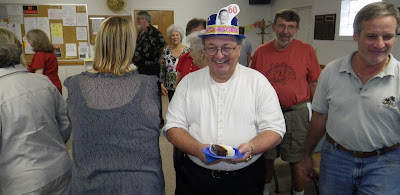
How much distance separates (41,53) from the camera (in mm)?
3270

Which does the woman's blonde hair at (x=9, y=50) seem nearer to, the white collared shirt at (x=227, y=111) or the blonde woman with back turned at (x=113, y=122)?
the blonde woman with back turned at (x=113, y=122)

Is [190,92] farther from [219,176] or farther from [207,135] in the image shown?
[219,176]

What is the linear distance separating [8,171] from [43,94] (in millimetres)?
406

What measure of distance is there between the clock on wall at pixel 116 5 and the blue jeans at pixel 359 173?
580cm

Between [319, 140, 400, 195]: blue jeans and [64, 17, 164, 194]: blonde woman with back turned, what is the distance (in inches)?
34.8

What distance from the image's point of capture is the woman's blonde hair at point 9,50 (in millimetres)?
1447

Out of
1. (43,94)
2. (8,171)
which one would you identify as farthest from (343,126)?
(8,171)

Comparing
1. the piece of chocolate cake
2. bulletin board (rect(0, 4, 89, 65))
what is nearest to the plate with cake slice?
the piece of chocolate cake

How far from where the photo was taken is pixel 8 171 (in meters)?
1.45

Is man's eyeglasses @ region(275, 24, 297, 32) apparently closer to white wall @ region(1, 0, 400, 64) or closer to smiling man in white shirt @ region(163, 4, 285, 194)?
smiling man in white shirt @ region(163, 4, 285, 194)

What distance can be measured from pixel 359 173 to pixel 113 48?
4.21 feet

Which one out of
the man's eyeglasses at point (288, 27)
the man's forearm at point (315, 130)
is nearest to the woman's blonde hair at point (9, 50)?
the man's forearm at point (315, 130)

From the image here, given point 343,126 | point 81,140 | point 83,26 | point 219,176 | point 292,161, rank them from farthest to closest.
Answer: point 83,26
point 292,161
point 219,176
point 343,126
point 81,140

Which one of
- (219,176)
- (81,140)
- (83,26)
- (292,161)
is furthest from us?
(83,26)
